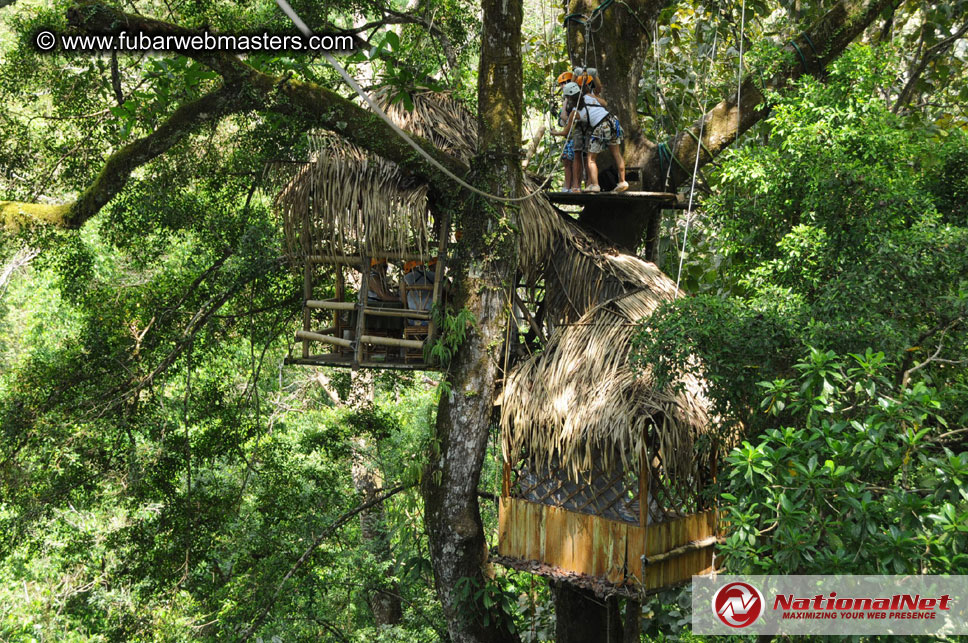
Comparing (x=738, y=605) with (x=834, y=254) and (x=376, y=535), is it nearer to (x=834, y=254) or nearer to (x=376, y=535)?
(x=834, y=254)

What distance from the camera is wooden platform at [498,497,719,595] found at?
163 inches

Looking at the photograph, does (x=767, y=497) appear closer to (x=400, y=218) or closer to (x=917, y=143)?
(x=917, y=143)

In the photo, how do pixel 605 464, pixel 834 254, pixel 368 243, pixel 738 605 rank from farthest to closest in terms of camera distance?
pixel 368 243 → pixel 605 464 → pixel 834 254 → pixel 738 605

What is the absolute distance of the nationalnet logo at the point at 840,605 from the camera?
2789 millimetres

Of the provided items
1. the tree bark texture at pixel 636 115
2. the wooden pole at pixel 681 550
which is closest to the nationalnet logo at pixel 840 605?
the wooden pole at pixel 681 550

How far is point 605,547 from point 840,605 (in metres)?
1.42

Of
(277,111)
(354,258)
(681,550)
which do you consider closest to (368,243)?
(354,258)

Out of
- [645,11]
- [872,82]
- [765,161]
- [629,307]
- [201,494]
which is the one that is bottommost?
[201,494]

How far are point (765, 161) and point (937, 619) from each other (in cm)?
234

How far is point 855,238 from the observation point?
3.73m

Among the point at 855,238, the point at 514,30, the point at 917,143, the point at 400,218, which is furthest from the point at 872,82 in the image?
the point at 400,218

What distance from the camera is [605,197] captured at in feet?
17.5

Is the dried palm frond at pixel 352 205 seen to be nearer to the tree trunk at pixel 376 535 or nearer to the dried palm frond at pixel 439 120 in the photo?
the dried palm frond at pixel 439 120

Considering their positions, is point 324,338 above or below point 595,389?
above
